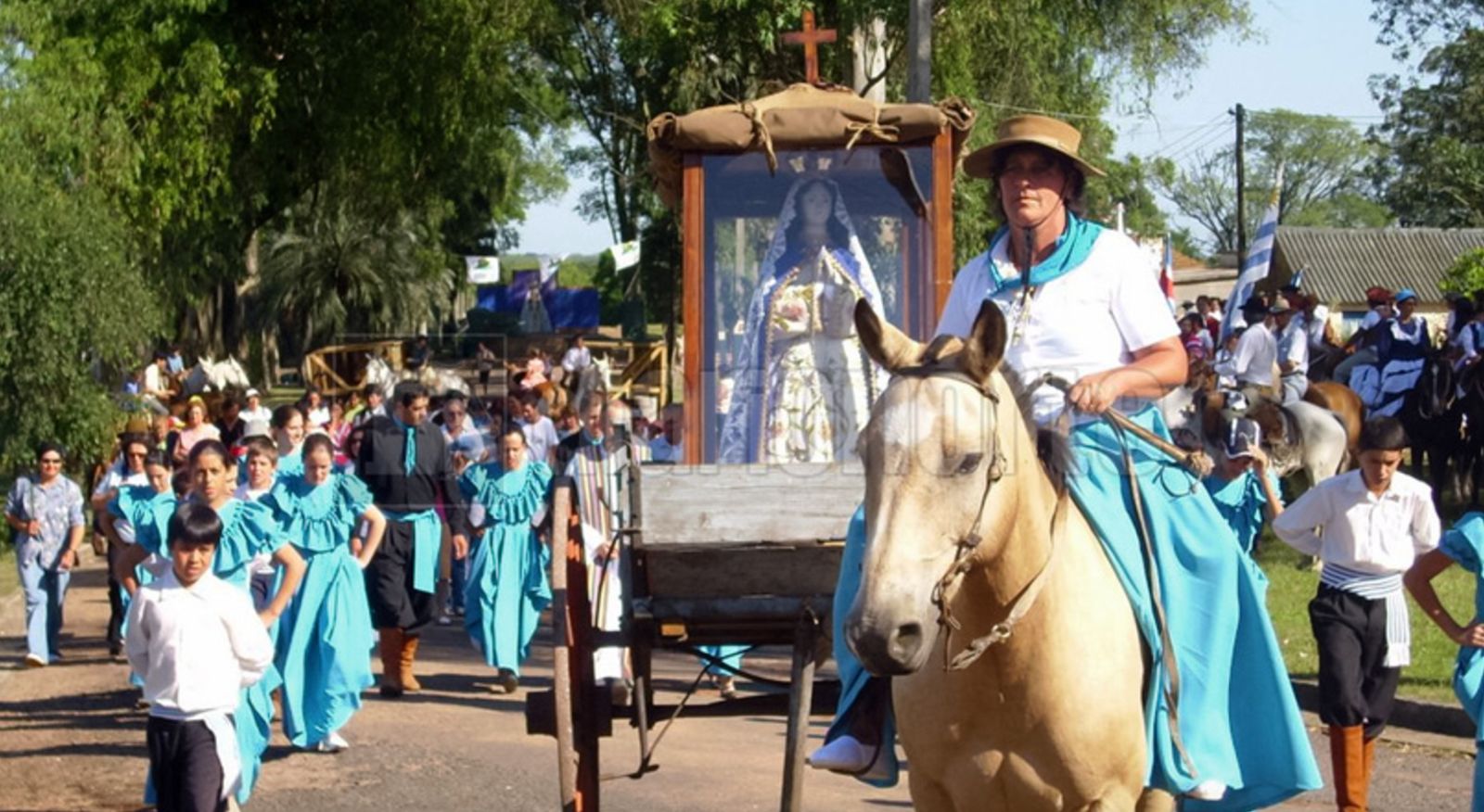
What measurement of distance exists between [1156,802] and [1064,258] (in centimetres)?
149

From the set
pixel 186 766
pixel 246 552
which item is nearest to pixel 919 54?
pixel 246 552

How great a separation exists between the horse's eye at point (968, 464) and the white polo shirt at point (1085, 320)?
1.23 metres

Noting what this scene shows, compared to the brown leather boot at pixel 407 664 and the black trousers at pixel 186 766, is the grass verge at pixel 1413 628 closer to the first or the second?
the brown leather boot at pixel 407 664

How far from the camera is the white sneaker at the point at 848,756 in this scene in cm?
557

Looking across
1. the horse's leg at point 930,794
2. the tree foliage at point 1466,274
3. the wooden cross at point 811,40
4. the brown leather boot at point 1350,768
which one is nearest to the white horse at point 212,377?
the tree foliage at point 1466,274

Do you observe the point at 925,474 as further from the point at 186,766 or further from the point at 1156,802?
the point at 186,766

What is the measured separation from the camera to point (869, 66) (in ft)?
68.5

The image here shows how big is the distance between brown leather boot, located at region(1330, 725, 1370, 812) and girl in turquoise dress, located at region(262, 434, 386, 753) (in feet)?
17.6

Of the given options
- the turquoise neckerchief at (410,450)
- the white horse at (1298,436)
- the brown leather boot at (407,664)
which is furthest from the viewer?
the white horse at (1298,436)

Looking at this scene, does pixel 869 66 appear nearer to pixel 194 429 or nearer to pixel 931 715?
pixel 194 429

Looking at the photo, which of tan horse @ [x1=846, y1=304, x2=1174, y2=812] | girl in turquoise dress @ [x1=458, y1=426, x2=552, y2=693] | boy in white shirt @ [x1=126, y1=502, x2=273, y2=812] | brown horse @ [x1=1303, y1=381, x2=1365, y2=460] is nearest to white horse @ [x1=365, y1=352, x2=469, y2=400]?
brown horse @ [x1=1303, y1=381, x2=1365, y2=460]

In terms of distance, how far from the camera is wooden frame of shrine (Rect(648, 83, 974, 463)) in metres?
9.54

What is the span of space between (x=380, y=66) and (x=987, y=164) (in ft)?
80.4

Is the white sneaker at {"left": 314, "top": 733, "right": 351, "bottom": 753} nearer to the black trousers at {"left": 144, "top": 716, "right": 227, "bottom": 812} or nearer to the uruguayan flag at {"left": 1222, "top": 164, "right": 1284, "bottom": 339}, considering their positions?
the black trousers at {"left": 144, "top": 716, "right": 227, "bottom": 812}
